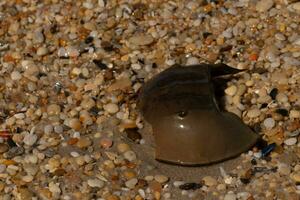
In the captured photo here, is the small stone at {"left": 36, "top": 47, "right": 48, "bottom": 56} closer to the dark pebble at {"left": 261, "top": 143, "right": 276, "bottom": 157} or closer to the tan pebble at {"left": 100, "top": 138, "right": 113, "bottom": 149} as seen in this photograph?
the tan pebble at {"left": 100, "top": 138, "right": 113, "bottom": 149}

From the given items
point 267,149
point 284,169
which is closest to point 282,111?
point 267,149

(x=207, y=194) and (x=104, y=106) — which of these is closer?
(x=207, y=194)

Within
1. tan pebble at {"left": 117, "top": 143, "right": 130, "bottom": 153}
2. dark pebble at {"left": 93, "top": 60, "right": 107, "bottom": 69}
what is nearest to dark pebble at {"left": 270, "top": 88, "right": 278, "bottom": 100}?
tan pebble at {"left": 117, "top": 143, "right": 130, "bottom": 153}

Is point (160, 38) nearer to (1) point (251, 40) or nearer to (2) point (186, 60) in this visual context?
(2) point (186, 60)

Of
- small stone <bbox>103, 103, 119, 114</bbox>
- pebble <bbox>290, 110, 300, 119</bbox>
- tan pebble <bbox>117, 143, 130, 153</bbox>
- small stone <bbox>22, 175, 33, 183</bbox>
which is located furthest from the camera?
small stone <bbox>103, 103, 119, 114</bbox>

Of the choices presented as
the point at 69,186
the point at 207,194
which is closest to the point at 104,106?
the point at 69,186
